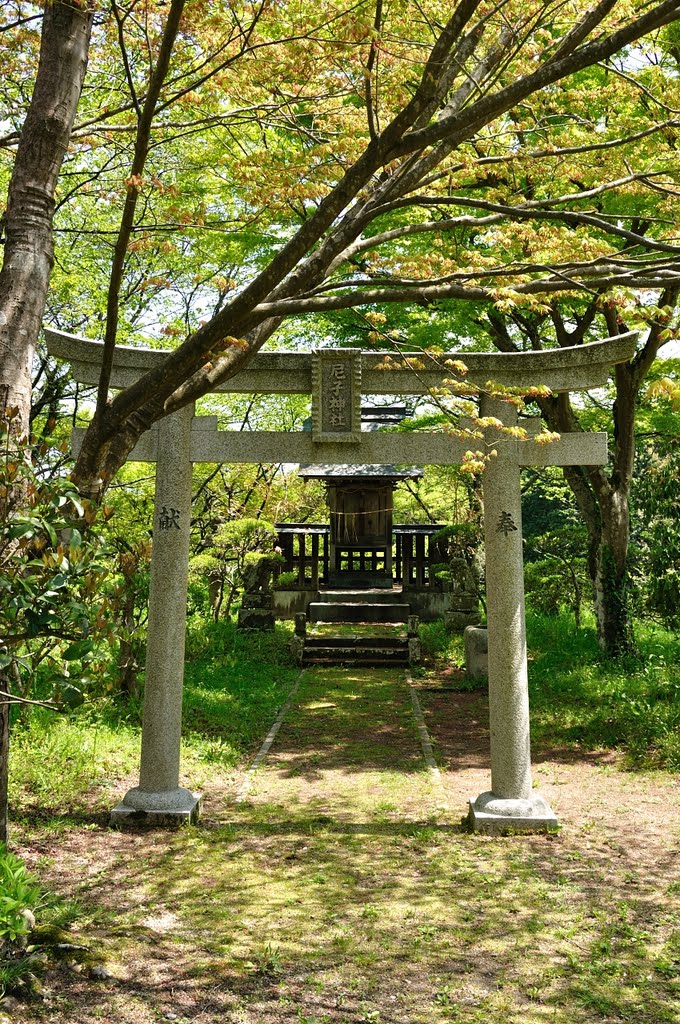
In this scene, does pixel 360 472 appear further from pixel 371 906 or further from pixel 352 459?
pixel 371 906

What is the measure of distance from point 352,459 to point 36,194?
3.96 metres

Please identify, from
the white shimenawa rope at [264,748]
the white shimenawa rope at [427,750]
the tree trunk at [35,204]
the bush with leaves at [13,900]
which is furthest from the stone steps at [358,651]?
the tree trunk at [35,204]

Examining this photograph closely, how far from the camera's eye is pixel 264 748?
34.7 ft

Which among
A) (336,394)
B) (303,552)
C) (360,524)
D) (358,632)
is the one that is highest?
(336,394)

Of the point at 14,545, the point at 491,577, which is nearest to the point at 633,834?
the point at 491,577

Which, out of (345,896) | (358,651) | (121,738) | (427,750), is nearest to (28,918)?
(345,896)

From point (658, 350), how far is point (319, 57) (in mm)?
9465

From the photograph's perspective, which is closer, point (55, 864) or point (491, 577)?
point (55, 864)

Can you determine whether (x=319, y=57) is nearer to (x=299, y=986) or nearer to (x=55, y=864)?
(x=299, y=986)

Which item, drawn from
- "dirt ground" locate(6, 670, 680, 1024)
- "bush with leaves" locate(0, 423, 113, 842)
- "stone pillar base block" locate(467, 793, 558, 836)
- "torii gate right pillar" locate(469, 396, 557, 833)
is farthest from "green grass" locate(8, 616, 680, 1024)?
"bush with leaves" locate(0, 423, 113, 842)

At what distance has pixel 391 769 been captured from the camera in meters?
9.74

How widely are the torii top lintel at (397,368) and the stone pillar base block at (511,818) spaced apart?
411cm

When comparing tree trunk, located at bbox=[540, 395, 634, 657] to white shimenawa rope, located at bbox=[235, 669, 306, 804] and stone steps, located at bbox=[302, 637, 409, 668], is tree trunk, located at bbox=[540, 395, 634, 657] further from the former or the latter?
white shimenawa rope, located at bbox=[235, 669, 306, 804]

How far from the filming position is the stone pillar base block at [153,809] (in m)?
7.21
